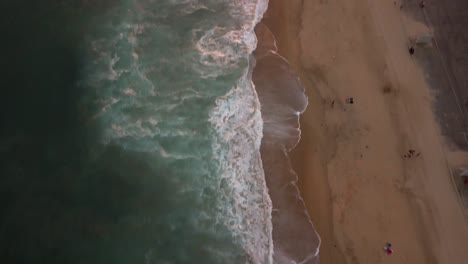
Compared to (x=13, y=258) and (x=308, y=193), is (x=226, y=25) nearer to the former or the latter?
(x=308, y=193)

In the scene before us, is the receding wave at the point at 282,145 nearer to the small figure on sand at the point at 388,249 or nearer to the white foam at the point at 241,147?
the white foam at the point at 241,147

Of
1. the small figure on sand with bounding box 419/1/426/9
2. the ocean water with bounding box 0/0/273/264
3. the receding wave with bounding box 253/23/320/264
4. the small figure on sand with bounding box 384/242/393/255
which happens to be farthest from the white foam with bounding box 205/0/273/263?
the small figure on sand with bounding box 419/1/426/9

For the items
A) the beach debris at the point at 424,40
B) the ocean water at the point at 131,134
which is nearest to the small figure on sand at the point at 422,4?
the beach debris at the point at 424,40

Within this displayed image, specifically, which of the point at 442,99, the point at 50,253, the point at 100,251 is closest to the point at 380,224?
the point at 442,99

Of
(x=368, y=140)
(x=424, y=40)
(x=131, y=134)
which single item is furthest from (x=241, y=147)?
(x=424, y=40)

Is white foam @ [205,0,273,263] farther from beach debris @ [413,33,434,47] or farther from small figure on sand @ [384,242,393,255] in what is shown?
beach debris @ [413,33,434,47]

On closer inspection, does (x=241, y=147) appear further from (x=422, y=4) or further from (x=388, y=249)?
(x=422, y=4)
